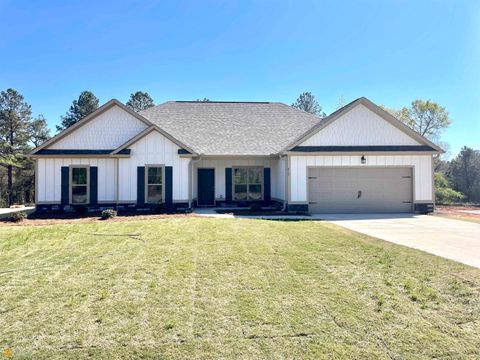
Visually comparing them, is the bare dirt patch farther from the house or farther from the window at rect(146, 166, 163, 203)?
the window at rect(146, 166, 163, 203)

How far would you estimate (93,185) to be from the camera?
1655 cm

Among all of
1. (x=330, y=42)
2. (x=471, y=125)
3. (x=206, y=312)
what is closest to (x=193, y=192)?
(x=330, y=42)

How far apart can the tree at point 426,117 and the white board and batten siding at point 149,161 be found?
33386 millimetres

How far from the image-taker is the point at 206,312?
4285 millimetres

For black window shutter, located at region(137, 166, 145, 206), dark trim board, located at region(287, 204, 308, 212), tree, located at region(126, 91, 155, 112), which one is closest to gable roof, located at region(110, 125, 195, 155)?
black window shutter, located at region(137, 166, 145, 206)

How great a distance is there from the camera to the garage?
53.3 feet

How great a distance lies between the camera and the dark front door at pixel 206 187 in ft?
62.0

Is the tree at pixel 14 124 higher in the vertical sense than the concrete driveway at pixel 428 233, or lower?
higher

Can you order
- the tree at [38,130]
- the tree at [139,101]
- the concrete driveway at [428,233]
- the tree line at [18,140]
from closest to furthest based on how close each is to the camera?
the concrete driveway at [428,233]
the tree line at [18,140]
the tree at [38,130]
the tree at [139,101]

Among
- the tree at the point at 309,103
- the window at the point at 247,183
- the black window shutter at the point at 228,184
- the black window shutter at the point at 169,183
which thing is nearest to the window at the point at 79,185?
the black window shutter at the point at 169,183

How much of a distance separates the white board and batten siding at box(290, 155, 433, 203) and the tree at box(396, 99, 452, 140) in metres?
26.3

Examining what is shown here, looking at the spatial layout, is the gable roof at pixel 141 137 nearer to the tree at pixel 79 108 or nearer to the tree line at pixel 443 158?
the tree line at pixel 443 158

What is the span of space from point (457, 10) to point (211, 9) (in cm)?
1014

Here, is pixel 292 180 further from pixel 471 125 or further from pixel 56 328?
pixel 471 125
